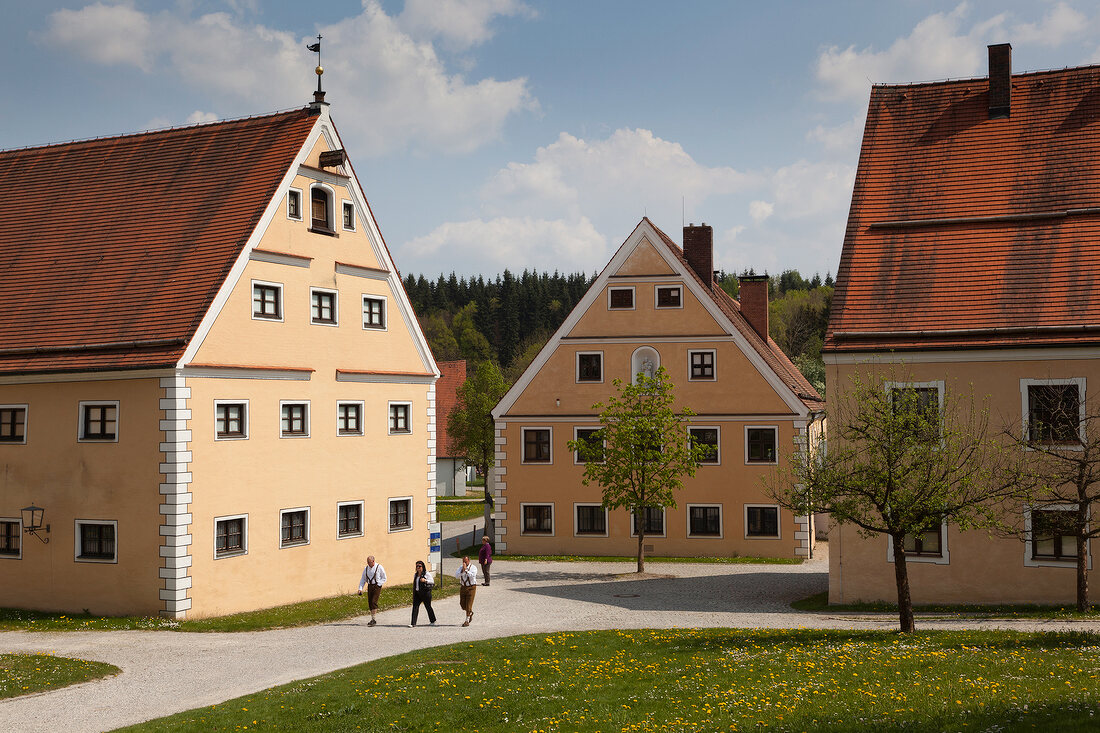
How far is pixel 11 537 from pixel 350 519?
30.7 ft

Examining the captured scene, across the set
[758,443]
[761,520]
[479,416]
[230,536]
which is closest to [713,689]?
[230,536]

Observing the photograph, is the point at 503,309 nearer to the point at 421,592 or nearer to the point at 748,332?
the point at 748,332

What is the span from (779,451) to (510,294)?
113 metres

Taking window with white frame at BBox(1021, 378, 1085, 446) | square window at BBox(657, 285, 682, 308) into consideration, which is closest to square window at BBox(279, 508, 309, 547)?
square window at BBox(657, 285, 682, 308)

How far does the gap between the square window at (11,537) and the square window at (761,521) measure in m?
25.9

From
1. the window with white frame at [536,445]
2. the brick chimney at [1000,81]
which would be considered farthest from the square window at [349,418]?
the brick chimney at [1000,81]

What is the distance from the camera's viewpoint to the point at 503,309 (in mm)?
154125

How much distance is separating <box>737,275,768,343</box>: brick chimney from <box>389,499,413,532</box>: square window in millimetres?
20703

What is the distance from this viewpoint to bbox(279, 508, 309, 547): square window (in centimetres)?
2909

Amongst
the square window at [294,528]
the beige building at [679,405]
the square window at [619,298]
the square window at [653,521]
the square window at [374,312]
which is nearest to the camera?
the square window at [294,528]

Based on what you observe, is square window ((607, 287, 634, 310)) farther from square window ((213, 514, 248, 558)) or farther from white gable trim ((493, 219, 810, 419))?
square window ((213, 514, 248, 558))

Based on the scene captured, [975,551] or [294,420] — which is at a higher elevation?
[294,420]

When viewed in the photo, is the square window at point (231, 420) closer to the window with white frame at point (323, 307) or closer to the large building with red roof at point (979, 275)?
the window with white frame at point (323, 307)

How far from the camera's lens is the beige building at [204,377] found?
26438mm
